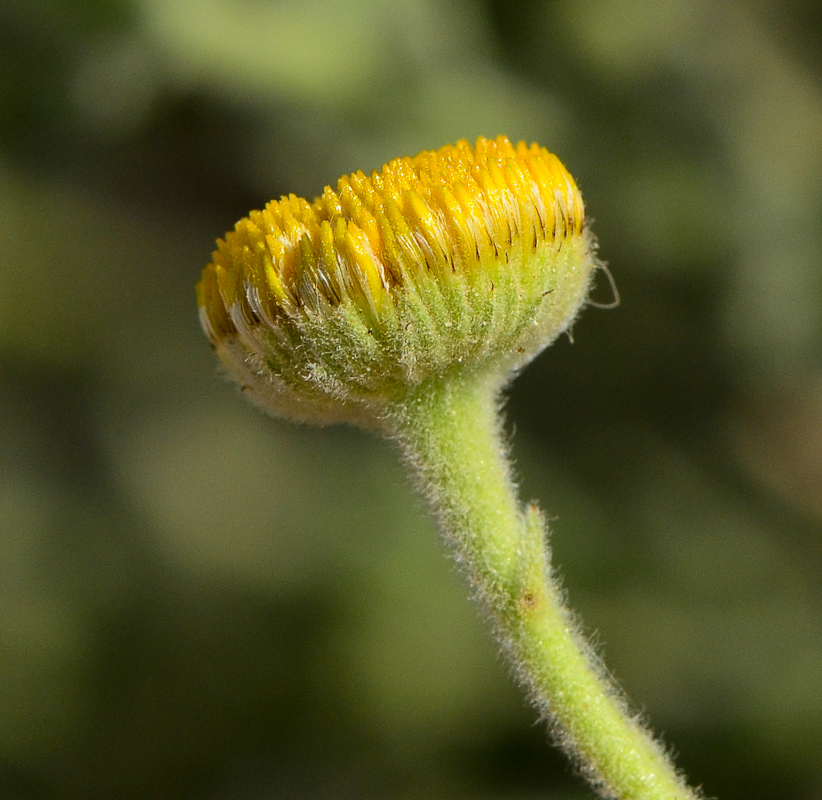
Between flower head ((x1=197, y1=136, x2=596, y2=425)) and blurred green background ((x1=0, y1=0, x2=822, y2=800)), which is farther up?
blurred green background ((x1=0, y1=0, x2=822, y2=800))

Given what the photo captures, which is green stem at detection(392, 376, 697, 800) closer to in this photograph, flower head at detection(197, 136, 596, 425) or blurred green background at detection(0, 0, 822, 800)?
flower head at detection(197, 136, 596, 425)

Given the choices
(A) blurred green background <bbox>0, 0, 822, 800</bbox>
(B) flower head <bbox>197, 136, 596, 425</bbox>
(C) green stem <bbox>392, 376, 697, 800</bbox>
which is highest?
(A) blurred green background <bbox>0, 0, 822, 800</bbox>

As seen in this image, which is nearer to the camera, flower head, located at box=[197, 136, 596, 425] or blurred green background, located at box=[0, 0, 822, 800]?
flower head, located at box=[197, 136, 596, 425]

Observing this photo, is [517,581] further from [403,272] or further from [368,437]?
[368,437]

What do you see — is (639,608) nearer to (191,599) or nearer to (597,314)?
(597,314)

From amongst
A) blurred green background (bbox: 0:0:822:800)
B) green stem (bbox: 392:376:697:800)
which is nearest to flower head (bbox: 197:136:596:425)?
green stem (bbox: 392:376:697:800)

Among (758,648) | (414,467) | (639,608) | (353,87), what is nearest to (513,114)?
(353,87)
